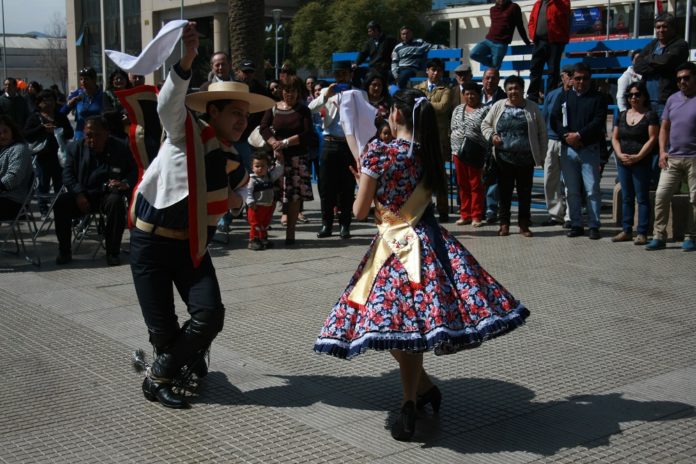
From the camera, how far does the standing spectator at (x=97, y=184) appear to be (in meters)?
9.62

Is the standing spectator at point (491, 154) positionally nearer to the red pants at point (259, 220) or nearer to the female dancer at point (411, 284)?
the red pants at point (259, 220)

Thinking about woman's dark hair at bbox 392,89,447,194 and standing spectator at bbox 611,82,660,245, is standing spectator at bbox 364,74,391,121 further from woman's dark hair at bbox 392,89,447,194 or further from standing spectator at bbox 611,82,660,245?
woman's dark hair at bbox 392,89,447,194

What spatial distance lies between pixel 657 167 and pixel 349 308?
7564mm

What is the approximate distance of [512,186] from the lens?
11.1 meters

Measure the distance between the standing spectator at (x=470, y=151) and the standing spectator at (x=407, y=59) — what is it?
123 inches

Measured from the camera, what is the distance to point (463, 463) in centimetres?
434

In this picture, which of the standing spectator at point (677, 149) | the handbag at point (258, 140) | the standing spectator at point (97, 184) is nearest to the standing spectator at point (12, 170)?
the standing spectator at point (97, 184)

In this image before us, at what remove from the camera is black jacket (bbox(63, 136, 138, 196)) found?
9.84 m

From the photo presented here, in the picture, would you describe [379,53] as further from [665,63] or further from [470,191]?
[665,63]

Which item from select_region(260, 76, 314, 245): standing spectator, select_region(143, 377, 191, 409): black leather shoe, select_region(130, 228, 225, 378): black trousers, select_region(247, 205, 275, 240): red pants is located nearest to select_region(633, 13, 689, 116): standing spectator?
select_region(260, 76, 314, 245): standing spectator

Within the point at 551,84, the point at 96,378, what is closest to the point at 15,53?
the point at 551,84

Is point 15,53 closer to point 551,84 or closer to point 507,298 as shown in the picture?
point 551,84

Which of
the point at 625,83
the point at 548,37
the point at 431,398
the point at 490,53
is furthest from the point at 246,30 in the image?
the point at 431,398

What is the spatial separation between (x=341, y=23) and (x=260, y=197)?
36454 millimetres
